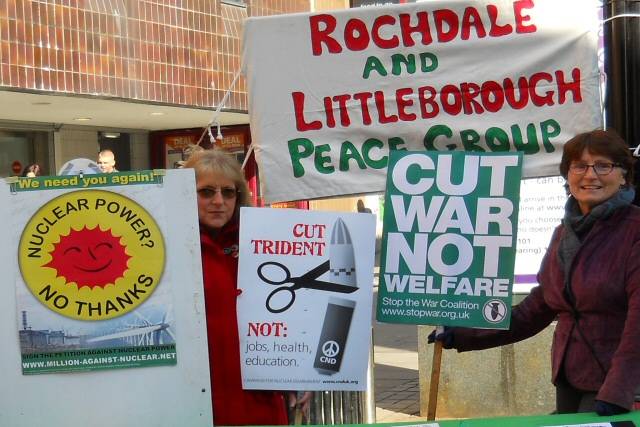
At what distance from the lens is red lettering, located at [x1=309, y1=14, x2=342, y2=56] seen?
4.70 m

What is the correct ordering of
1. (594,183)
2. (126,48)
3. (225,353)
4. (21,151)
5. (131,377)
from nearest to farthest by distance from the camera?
1. (131,377)
2. (594,183)
3. (225,353)
4. (126,48)
5. (21,151)

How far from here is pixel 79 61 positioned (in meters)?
10.9

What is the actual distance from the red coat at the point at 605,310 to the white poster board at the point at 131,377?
1270 millimetres

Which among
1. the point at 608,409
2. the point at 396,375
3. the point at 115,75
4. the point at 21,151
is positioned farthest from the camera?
the point at 21,151

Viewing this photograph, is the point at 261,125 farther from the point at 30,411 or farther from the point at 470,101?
the point at 30,411

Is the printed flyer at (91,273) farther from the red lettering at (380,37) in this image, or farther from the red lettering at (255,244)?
the red lettering at (380,37)

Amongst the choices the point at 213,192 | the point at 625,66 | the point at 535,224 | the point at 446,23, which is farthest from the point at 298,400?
the point at 535,224

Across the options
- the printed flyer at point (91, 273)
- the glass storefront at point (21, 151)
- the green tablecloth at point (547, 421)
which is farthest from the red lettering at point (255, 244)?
the glass storefront at point (21, 151)

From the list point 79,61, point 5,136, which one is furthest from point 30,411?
point 5,136

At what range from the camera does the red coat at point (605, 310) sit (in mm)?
3230

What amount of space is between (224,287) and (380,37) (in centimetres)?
163

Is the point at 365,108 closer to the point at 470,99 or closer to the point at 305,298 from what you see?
the point at 470,99

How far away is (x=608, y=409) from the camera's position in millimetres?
3234

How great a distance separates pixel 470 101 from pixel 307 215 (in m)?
1.27
